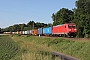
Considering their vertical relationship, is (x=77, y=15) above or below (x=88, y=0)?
below

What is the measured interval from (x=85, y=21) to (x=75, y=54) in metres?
41.9

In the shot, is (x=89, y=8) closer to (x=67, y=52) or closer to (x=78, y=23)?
(x=78, y=23)

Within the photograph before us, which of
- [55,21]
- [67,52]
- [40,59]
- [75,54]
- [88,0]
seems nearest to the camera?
[40,59]

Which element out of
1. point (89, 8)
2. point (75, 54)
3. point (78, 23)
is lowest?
point (75, 54)

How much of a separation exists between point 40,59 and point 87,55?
18.5ft

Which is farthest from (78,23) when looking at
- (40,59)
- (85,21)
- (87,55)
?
(40,59)

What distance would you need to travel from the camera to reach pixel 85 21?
6694 centimetres

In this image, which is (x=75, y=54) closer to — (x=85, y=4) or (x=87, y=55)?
(x=87, y=55)

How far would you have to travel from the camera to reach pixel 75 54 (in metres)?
26.1

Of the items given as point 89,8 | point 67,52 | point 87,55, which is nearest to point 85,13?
point 89,8

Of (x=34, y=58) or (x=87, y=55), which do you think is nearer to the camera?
(x=34, y=58)

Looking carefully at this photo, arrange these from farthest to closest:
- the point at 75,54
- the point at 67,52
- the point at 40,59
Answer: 1. the point at 67,52
2. the point at 75,54
3. the point at 40,59

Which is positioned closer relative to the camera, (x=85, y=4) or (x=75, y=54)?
(x=75, y=54)

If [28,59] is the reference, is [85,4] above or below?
above
